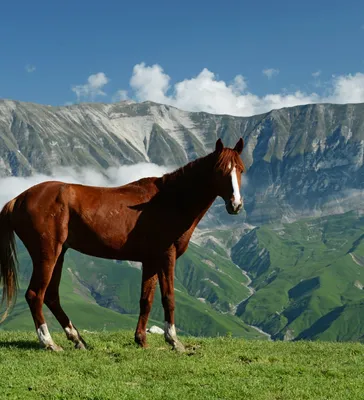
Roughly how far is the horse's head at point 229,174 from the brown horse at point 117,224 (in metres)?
0.03

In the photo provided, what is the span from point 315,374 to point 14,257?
27.9 ft

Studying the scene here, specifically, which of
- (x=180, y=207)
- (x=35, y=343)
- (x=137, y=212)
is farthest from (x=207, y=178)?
(x=35, y=343)

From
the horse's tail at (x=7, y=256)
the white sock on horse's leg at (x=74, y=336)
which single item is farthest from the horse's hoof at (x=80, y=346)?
the horse's tail at (x=7, y=256)

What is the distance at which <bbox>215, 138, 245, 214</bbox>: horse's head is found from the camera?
45.0ft

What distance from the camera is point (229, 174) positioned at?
557 inches

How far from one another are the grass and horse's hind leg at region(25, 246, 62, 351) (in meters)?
0.45

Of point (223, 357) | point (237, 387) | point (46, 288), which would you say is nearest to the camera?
point (237, 387)

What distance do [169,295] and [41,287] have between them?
3.38 meters

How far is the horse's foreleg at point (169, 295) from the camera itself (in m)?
14.6

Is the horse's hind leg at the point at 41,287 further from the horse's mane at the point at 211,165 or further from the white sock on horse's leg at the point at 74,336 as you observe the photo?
the horse's mane at the point at 211,165

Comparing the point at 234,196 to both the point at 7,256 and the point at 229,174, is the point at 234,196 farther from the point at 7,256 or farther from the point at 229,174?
the point at 7,256

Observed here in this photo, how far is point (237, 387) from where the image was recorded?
35.9 ft

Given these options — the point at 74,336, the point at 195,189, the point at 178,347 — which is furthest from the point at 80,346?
the point at 195,189

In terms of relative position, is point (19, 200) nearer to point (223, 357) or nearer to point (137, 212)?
point (137, 212)
